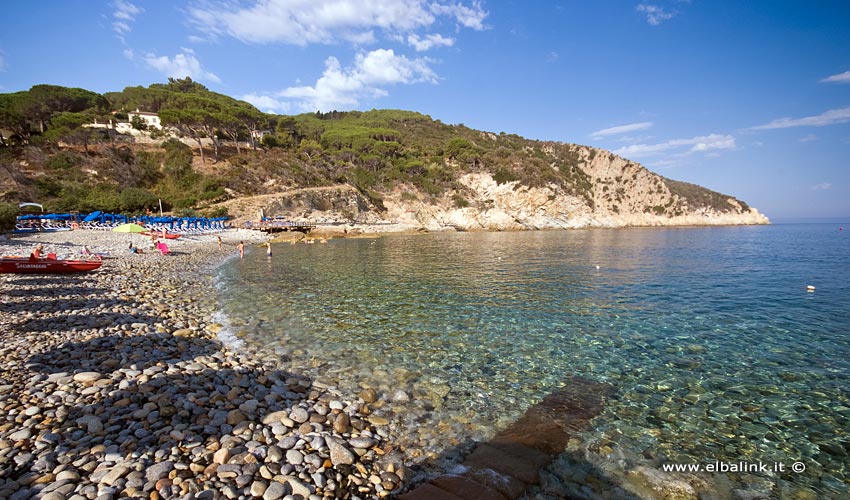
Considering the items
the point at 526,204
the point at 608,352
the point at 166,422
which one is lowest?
the point at 608,352

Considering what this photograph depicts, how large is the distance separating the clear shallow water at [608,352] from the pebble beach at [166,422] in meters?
1.04

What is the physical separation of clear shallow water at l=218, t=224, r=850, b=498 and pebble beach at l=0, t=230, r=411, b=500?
1.04 m

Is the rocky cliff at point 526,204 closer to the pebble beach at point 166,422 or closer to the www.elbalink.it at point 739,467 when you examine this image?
the pebble beach at point 166,422

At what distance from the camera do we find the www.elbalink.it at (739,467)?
16.2ft

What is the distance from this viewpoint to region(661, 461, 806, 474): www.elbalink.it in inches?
194

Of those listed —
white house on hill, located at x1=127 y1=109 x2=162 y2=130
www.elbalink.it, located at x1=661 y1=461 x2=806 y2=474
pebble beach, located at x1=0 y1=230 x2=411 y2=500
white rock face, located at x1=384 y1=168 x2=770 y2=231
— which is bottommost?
www.elbalink.it, located at x1=661 y1=461 x2=806 y2=474

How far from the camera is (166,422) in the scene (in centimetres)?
510

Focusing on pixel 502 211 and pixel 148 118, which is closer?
pixel 148 118

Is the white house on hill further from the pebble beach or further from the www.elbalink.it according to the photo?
the www.elbalink.it

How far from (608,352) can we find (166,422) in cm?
936

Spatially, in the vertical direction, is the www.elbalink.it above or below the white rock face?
below

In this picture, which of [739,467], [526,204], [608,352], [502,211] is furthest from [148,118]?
[739,467]

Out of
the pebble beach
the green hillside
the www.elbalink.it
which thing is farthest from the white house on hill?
the www.elbalink.it

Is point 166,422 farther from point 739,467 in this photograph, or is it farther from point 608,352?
point 608,352
